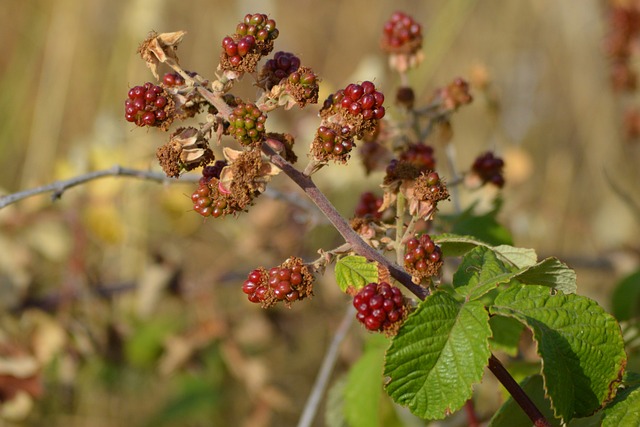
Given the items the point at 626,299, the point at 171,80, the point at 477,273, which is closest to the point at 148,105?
the point at 171,80

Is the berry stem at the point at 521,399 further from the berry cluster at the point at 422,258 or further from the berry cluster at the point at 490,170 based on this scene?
the berry cluster at the point at 490,170

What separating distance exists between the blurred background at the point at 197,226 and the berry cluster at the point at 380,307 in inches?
26.8

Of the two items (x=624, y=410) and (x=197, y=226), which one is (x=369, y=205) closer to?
(x=624, y=410)

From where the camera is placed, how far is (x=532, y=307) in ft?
→ 3.15

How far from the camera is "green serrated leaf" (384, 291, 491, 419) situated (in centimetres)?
92

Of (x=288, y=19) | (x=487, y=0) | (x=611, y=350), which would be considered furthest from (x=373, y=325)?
(x=288, y=19)

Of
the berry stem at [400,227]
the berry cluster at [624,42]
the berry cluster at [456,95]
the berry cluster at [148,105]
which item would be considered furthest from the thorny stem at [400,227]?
the berry cluster at [624,42]

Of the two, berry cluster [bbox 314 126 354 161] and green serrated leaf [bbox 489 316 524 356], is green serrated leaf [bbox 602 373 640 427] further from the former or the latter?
berry cluster [bbox 314 126 354 161]

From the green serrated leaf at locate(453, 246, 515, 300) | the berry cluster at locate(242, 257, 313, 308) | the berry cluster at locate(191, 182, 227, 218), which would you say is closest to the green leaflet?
the green serrated leaf at locate(453, 246, 515, 300)

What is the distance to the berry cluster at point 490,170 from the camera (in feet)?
5.04

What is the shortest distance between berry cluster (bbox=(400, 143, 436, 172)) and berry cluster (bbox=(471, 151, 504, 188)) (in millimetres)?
159

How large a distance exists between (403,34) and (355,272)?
2.69ft

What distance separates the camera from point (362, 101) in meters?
1.01

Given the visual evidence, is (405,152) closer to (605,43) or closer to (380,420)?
(380,420)
